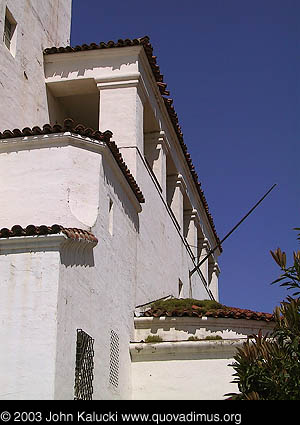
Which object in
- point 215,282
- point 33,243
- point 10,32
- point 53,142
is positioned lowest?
point 33,243

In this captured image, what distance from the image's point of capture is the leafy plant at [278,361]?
9242 millimetres

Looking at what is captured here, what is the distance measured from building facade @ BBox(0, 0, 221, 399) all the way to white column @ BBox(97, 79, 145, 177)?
27mm

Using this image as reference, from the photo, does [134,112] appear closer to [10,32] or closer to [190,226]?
[10,32]

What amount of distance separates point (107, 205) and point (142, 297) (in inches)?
123

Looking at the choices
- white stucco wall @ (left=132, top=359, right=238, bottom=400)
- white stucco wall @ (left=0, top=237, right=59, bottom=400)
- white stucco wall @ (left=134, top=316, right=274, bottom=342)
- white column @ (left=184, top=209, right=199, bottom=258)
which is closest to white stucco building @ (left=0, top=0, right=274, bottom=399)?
white stucco wall @ (left=0, top=237, right=59, bottom=400)

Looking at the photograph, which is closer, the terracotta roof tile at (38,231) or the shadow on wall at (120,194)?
the terracotta roof tile at (38,231)

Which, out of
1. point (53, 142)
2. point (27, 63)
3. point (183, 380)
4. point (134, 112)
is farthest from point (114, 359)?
point (27, 63)

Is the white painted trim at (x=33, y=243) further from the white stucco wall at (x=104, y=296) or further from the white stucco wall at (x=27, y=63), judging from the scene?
the white stucco wall at (x=27, y=63)

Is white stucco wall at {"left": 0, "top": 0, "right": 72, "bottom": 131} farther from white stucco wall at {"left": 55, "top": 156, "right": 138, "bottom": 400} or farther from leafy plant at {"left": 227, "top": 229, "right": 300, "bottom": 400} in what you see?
leafy plant at {"left": 227, "top": 229, "right": 300, "bottom": 400}

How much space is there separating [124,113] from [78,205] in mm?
4834

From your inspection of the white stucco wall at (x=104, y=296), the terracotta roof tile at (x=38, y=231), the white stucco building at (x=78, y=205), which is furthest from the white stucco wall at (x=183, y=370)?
the terracotta roof tile at (x=38, y=231)

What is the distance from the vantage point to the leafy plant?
9242 mm

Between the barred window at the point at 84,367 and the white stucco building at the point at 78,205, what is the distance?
29 millimetres

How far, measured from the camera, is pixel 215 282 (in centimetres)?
2972
